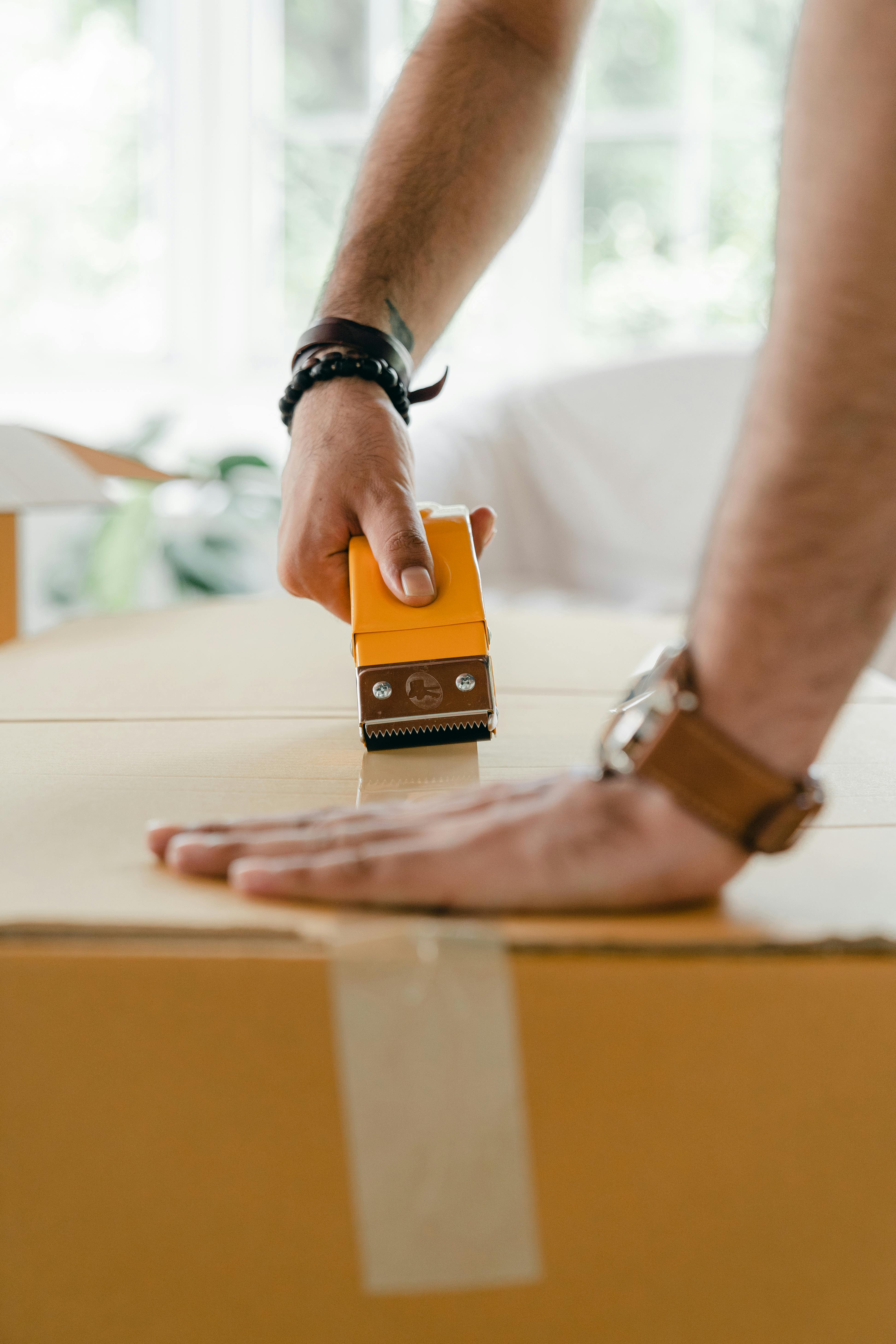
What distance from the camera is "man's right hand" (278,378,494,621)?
25.7 inches

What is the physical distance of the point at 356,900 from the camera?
40 cm

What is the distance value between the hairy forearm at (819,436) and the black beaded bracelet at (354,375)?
401mm

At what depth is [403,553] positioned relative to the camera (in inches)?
25.4

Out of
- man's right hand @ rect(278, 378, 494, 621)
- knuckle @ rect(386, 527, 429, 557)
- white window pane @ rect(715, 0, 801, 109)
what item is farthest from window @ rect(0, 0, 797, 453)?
knuckle @ rect(386, 527, 429, 557)

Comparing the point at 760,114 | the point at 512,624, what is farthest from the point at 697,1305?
the point at 760,114

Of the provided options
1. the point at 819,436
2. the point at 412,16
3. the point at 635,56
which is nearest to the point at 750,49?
the point at 635,56

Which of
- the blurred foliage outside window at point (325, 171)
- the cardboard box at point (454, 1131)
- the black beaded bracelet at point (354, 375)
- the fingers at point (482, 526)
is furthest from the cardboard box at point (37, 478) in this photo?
the blurred foliage outside window at point (325, 171)

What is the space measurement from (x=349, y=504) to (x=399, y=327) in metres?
0.20

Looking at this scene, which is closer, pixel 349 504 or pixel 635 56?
pixel 349 504

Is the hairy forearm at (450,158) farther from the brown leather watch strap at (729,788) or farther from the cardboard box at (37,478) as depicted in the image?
the brown leather watch strap at (729,788)

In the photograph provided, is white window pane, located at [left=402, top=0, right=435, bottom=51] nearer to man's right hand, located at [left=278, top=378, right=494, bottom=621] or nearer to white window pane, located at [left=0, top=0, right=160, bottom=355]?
white window pane, located at [left=0, top=0, right=160, bottom=355]

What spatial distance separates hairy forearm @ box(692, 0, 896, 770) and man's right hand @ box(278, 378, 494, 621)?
27 cm

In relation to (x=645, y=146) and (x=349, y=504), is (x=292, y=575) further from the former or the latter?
(x=645, y=146)

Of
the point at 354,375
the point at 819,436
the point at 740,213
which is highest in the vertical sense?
the point at 740,213
